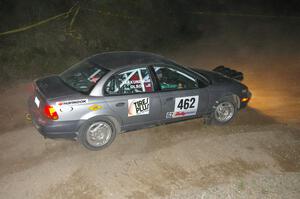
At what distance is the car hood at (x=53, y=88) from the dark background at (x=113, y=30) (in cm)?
434

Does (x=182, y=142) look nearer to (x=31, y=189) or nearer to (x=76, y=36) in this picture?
(x=31, y=189)

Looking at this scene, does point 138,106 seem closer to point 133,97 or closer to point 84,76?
point 133,97

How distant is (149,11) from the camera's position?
18.0 m

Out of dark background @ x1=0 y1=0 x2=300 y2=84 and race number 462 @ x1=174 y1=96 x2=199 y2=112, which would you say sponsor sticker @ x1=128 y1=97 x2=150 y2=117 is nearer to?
race number 462 @ x1=174 y1=96 x2=199 y2=112

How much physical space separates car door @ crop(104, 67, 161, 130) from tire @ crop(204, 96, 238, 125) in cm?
146

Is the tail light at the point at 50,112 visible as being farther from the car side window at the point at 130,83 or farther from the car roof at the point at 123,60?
the car roof at the point at 123,60

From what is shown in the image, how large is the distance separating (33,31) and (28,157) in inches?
332

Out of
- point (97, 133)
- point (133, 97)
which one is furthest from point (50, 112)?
point (133, 97)

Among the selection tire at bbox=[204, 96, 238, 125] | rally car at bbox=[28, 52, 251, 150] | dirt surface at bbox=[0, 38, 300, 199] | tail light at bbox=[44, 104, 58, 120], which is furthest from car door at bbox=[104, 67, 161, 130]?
tire at bbox=[204, 96, 238, 125]

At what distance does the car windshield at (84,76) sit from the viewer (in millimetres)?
5715

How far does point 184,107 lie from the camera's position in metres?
6.48

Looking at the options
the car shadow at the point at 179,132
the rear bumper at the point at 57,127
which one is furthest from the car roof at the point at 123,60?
the car shadow at the point at 179,132

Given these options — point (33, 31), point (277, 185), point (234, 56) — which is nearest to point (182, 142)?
point (277, 185)

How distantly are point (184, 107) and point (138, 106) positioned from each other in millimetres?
1064
